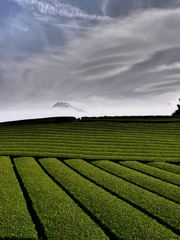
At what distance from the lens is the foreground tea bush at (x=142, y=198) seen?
9604 mm

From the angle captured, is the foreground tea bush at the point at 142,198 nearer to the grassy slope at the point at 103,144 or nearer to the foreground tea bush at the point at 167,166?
the foreground tea bush at the point at 167,166

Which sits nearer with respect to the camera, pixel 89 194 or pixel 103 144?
pixel 89 194

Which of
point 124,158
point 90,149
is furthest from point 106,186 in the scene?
point 90,149

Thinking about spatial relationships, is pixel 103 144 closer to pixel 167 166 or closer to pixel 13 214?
pixel 167 166

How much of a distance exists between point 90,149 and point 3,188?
40.7 ft

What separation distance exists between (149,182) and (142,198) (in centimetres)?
261

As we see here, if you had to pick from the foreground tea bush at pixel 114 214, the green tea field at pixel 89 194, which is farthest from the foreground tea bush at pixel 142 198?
the foreground tea bush at pixel 114 214

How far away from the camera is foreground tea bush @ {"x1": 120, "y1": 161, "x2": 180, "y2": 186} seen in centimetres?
1462

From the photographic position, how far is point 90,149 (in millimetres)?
24078

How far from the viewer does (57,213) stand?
9625mm

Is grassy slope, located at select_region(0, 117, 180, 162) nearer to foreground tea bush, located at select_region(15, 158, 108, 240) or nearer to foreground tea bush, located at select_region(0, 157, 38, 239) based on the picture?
foreground tea bush, located at select_region(15, 158, 108, 240)

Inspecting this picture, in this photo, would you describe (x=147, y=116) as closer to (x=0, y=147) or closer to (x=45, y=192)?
(x=0, y=147)

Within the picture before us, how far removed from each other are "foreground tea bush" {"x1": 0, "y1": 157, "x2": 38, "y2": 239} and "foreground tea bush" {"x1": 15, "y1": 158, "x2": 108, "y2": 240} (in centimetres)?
39

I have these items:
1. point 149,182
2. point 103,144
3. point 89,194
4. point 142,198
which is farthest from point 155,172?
point 103,144
